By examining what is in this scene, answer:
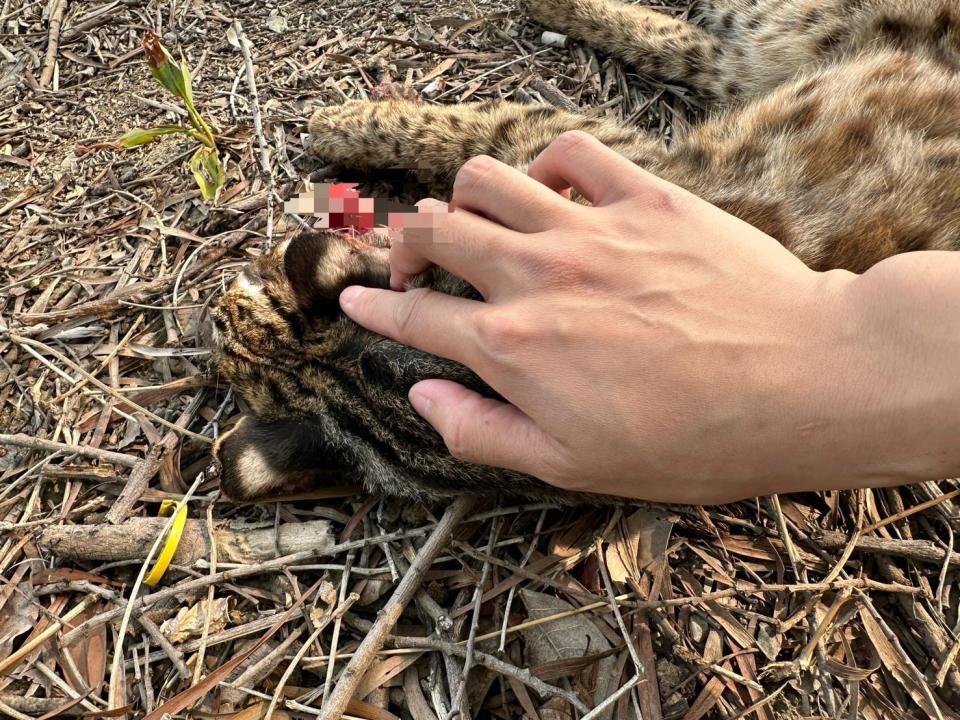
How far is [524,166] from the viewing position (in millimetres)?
2967

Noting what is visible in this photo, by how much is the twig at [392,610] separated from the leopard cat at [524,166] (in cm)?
11

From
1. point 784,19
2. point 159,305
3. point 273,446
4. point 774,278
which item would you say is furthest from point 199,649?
point 784,19

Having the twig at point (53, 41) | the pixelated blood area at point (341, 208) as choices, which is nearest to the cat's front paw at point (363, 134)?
the pixelated blood area at point (341, 208)

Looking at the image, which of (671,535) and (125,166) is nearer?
(671,535)

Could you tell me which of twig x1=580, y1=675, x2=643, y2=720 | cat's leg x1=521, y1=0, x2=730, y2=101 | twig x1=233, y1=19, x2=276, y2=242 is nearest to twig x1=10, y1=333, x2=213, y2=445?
twig x1=233, y1=19, x2=276, y2=242

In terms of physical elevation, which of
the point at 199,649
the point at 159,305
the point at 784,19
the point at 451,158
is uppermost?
the point at 784,19

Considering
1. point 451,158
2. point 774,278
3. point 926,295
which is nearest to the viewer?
point 926,295

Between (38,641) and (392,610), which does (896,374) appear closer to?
(392,610)

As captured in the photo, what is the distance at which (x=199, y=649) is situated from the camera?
2.26 m

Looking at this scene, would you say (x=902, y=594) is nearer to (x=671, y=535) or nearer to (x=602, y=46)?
(x=671, y=535)

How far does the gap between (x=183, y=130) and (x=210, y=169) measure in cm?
22

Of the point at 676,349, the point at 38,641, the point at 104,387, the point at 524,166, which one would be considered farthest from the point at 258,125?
the point at 676,349

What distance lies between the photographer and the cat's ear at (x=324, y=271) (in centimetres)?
240

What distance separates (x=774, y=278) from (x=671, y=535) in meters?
1.03
